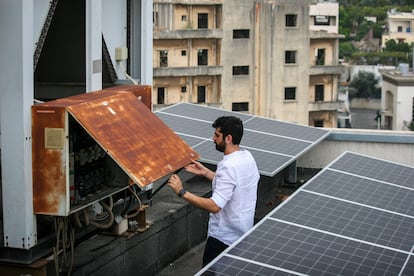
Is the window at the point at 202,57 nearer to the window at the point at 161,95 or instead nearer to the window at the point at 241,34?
the window at the point at 241,34

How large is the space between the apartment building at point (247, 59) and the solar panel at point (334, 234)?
4064 cm

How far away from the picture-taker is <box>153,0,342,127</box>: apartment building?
49.7 meters

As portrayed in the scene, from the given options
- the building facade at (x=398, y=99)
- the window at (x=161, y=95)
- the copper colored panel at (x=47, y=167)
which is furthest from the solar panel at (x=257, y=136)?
the building facade at (x=398, y=99)

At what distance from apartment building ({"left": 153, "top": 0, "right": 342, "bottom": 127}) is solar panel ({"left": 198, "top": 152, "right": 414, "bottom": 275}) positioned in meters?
40.6

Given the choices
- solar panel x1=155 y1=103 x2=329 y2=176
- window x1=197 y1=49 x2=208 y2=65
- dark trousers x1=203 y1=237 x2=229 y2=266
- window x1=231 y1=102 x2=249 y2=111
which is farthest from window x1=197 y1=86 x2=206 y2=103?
dark trousers x1=203 y1=237 x2=229 y2=266

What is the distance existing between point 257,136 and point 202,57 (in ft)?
133

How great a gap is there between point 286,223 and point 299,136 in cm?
481

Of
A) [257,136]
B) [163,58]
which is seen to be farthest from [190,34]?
[257,136]

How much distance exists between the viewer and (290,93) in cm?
5450

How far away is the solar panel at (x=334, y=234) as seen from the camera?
5.57 metres

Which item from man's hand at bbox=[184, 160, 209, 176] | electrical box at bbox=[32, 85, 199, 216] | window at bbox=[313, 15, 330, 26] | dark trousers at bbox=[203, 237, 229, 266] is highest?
window at bbox=[313, 15, 330, 26]

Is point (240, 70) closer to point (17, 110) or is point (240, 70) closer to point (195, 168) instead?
point (195, 168)

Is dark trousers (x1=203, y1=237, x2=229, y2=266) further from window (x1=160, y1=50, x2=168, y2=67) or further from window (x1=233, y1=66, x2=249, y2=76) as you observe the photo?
window (x1=233, y1=66, x2=249, y2=76)

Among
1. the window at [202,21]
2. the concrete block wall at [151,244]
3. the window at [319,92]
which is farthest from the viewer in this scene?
the window at [319,92]
